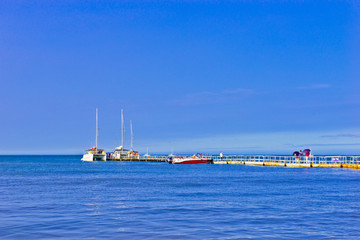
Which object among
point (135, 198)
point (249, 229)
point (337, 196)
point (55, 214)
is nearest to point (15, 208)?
point (55, 214)

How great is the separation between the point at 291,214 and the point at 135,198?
1371 centimetres

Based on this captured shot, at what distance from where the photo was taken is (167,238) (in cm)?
1766

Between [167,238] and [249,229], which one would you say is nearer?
[167,238]

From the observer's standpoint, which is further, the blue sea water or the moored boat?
the moored boat

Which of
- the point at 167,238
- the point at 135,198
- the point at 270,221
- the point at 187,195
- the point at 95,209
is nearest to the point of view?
the point at 167,238

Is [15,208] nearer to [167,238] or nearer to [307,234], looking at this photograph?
[167,238]

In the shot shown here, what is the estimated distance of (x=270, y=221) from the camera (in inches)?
851

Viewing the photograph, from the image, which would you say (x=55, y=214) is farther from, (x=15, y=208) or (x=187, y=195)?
(x=187, y=195)

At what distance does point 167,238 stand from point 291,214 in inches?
377

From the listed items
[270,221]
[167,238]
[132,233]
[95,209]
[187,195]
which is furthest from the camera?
[187,195]

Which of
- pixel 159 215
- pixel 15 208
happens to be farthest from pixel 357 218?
pixel 15 208

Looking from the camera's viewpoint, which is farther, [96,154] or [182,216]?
[96,154]

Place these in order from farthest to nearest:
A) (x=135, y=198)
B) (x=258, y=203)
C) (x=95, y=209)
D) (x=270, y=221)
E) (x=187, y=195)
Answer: (x=187, y=195)
(x=135, y=198)
(x=258, y=203)
(x=95, y=209)
(x=270, y=221)

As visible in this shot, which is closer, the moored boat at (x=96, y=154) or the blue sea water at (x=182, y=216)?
the blue sea water at (x=182, y=216)
